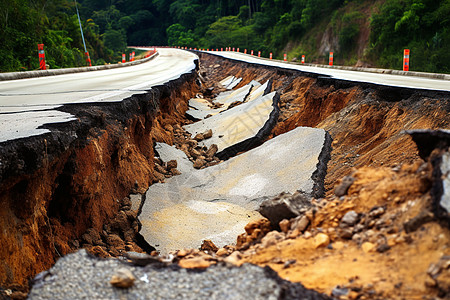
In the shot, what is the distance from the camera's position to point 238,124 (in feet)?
32.7

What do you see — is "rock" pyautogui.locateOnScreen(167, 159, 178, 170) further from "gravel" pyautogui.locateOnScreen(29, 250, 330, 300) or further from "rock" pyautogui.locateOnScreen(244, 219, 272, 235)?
"gravel" pyautogui.locateOnScreen(29, 250, 330, 300)

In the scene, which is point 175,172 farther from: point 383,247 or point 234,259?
point 383,247

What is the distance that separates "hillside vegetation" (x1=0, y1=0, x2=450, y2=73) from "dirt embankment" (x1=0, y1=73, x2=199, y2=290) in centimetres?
969

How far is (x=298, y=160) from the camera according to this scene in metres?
6.88

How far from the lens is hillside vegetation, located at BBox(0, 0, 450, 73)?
16875 millimetres

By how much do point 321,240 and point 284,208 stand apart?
2.06ft

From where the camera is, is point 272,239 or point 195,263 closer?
point 195,263

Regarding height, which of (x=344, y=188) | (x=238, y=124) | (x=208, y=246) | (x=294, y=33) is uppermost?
(x=294, y=33)

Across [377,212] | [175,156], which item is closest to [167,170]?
[175,156]

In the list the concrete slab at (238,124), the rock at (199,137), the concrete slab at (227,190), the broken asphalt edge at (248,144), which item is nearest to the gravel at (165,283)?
the concrete slab at (227,190)

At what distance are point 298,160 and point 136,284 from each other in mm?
4912

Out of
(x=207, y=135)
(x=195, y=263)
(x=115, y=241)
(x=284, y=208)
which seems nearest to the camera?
(x=195, y=263)

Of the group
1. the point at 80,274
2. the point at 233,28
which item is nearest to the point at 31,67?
the point at 80,274

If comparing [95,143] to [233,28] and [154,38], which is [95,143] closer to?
[233,28]
